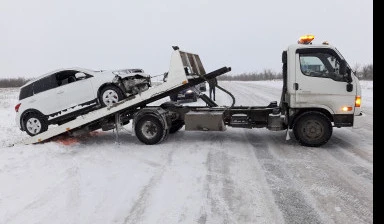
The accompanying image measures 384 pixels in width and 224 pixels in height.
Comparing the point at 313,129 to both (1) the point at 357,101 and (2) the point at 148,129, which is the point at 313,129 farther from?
(2) the point at 148,129

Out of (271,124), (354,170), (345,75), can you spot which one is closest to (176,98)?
(271,124)

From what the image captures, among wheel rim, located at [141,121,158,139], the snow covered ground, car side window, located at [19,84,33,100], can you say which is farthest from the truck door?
A: car side window, located at [19,84,33,100]

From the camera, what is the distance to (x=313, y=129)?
830cm

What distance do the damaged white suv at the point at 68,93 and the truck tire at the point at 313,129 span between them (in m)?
4.72

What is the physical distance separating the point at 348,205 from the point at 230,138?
202 inches

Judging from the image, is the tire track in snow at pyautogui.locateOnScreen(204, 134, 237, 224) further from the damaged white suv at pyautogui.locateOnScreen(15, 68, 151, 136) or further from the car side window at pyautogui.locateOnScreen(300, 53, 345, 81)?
the damaged white suv at pyautogui.locateOnScreen(15, 68, 151, 136)

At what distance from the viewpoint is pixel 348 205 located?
4.76 metres

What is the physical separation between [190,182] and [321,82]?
4427 mm

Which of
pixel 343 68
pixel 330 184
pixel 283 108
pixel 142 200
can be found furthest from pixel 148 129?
pixel 343 68

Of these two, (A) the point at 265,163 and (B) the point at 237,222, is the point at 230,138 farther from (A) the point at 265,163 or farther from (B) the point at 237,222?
(B) the point at 237,222

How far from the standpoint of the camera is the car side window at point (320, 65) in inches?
321

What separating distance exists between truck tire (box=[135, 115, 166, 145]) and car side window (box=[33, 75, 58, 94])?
9.50ft

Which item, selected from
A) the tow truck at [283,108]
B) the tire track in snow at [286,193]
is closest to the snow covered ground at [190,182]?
the tire track in snow at [286,193]

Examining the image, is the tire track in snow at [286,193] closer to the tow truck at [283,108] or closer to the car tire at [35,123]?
the tow truck at [283,108]
